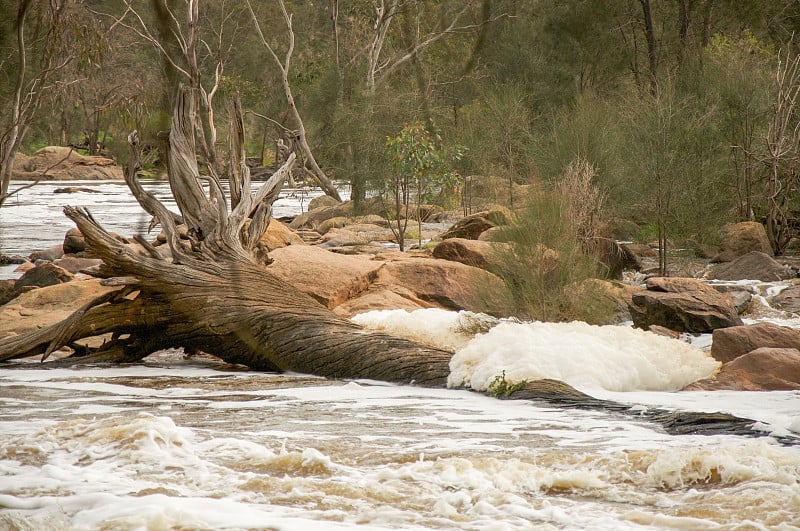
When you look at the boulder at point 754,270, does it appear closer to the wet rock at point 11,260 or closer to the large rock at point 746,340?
the large rock at point 746,340

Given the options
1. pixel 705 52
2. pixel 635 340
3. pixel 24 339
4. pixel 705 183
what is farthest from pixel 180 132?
pixel 705 52

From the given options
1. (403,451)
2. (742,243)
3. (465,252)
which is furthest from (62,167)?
(403,451)

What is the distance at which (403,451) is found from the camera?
449 centimetres

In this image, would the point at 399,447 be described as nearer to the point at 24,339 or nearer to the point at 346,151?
the point at 24,339

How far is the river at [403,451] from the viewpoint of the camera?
3.48 metres

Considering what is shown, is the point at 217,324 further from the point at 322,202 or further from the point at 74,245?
the point at 322,202

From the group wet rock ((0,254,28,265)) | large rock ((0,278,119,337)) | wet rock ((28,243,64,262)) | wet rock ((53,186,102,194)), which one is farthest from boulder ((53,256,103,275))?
wet rock ((53,186,102,194))

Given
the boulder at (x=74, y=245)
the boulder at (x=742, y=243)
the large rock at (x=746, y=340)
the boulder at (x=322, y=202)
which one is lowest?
the large rock at (x=746, y=340)

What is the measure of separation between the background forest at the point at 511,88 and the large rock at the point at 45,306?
5.38 ft

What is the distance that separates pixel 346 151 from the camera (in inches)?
810

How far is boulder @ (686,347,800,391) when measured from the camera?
6156 millimetres

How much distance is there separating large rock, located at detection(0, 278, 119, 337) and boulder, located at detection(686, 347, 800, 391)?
5690 mm

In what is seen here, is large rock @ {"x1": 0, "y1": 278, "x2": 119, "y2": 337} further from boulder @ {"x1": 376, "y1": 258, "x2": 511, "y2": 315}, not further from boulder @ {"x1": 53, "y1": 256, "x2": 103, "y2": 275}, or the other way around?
boulder @ {"x1": 53, "y1": 256, "x2": 103, "y2": 275}

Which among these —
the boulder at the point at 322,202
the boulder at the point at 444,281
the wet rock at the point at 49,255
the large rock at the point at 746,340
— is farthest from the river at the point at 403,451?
the boulder at the point at 322,202
